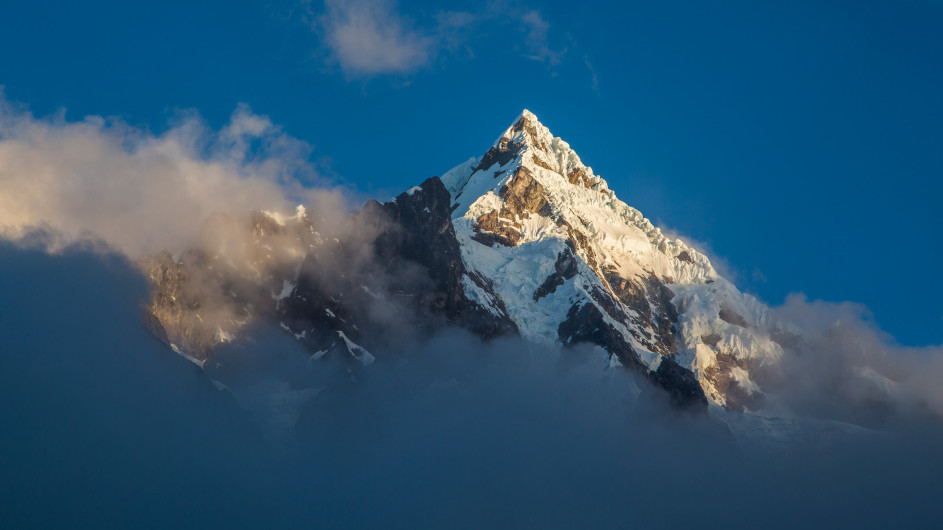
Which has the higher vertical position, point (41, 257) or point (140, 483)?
point (41, 257)

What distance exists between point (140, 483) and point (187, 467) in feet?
32.2

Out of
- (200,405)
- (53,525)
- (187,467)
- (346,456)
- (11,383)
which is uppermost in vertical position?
(346,456)

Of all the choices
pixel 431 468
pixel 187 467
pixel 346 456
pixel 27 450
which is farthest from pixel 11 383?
pixel 431 468

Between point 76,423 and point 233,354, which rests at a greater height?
point 233,354

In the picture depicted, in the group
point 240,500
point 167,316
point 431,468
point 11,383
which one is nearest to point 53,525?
point 11,383

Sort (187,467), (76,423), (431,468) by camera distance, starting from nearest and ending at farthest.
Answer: (76,423) < (187,467) < (431,468)

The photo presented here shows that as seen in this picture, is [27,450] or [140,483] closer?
[27,450]

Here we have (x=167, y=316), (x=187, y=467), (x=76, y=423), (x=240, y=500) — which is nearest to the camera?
(x=76, y=423)

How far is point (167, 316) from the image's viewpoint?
7219 inches

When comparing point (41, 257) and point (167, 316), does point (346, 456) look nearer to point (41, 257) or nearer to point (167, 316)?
point (167, 316)

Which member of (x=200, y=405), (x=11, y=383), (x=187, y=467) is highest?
(x=200, y=405)

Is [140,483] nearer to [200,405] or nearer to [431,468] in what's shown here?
[200,405]

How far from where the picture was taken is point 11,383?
352 feet

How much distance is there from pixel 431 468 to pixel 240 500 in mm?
61766
